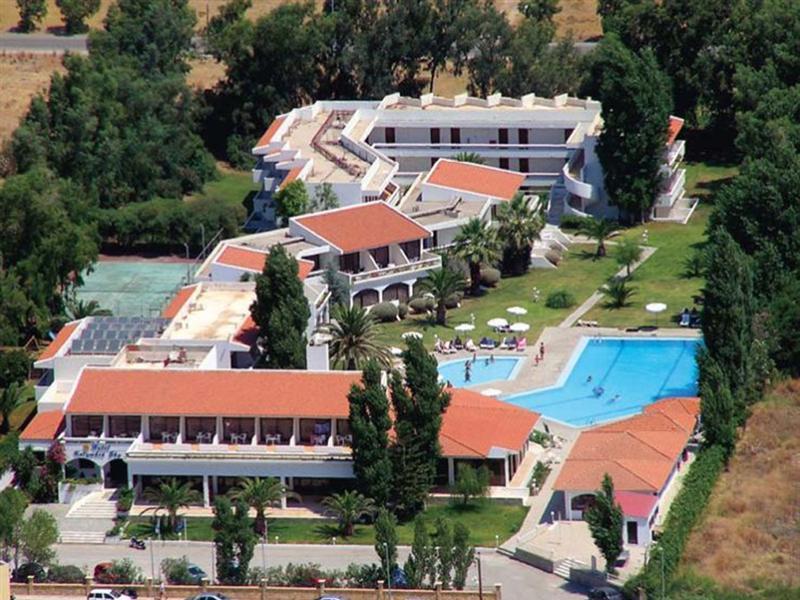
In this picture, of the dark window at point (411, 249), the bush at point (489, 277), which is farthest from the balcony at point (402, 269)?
the bush at point (489, 277)

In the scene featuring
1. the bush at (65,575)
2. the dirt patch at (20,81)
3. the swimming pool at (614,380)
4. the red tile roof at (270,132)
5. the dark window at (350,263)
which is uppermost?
the dirt patch at (20,81)

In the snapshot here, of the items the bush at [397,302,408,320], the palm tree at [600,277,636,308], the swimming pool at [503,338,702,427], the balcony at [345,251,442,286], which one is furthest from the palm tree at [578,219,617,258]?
the bush at [397,302,408,320]

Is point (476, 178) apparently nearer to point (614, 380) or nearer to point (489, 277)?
point (489, 277)

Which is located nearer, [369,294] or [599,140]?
[369,294]

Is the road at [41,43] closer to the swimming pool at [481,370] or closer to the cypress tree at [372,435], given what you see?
the swimming pool at [481,370]

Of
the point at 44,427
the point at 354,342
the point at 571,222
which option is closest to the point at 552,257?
the point at 571,222

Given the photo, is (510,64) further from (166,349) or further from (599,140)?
(166,349)

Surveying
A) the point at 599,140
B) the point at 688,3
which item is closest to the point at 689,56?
the point at 688,3
